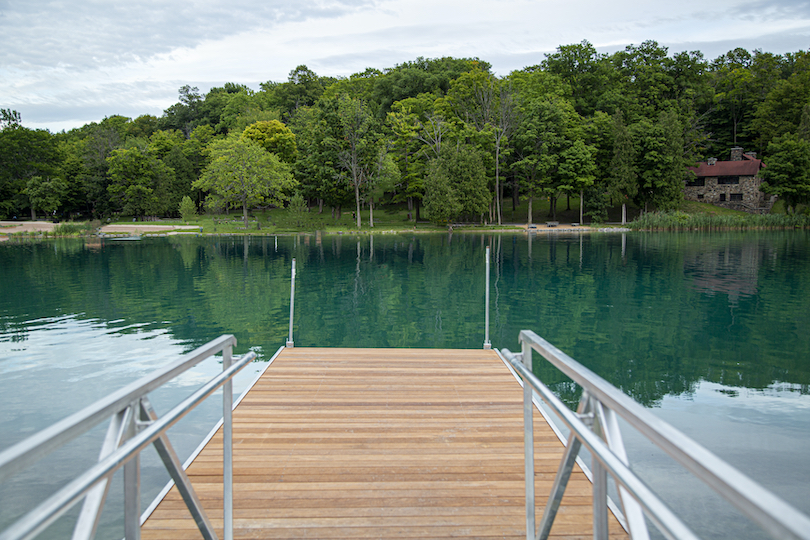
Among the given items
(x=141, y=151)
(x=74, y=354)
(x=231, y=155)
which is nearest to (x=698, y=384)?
(x=74, y=354)

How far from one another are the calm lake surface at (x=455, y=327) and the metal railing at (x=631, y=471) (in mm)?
3775

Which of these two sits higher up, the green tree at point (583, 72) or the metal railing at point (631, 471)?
the green tree at point (583, 72)

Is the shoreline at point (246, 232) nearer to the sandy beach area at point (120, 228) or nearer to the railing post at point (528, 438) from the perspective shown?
the sandy beach area at point (120, 228)

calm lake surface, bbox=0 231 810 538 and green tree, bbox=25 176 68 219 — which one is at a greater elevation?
green tree, bbox=25 176 68 219

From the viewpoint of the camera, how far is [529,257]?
90.3ft

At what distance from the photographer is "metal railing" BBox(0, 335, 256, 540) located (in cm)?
101

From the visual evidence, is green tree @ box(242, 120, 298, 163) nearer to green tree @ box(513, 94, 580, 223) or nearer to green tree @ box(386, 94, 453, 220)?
green tree @ box(386, 94, 453, 220)

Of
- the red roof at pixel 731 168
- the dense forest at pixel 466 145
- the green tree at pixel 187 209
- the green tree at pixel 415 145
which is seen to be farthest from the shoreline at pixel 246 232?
the red roof at pixel 731 168

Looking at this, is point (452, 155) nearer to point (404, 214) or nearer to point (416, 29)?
point (404, 214)

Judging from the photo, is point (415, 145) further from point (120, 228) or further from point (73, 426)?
point (73, 426)

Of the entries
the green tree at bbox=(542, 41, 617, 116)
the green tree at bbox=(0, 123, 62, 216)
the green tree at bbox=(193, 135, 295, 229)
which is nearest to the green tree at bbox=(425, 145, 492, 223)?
the green tree at bbox=(193, 135, 295, 229)

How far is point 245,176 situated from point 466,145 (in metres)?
20.9

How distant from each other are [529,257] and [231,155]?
34.4 meters

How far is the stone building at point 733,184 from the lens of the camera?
55938mm
